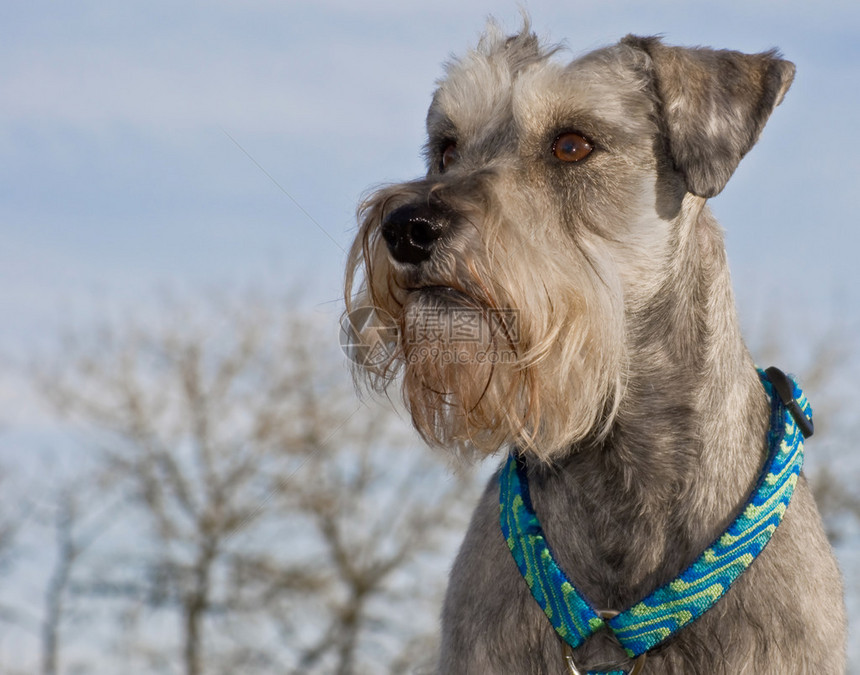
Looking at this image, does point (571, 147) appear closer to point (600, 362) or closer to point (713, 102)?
point (713, 102)

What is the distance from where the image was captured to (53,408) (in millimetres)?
27156

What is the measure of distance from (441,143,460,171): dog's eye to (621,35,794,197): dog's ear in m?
1.06

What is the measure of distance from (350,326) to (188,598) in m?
21.4

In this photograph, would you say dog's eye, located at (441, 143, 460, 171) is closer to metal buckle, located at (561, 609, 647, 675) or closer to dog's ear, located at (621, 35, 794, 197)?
dog's ear, located at (621, 35, 794, 197)

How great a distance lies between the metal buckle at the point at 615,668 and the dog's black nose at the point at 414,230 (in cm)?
167

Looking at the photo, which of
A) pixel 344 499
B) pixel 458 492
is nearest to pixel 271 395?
pixel 344 499

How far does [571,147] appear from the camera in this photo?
4.43 m

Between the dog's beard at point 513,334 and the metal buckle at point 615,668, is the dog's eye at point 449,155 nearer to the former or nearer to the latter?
the dog's beard at point 513,334

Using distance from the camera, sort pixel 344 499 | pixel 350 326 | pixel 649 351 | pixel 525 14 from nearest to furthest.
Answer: pixel 649 351, pixel 350 326, pixel 525 14, pixel 344 499

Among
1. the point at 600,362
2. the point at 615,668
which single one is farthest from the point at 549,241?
the point at 615,668

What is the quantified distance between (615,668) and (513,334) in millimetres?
1483

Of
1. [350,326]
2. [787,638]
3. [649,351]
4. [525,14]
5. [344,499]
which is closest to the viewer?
[787,638]

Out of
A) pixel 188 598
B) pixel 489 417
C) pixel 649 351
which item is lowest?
pixel 188 598

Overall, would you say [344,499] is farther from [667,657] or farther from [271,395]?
[667,657]
